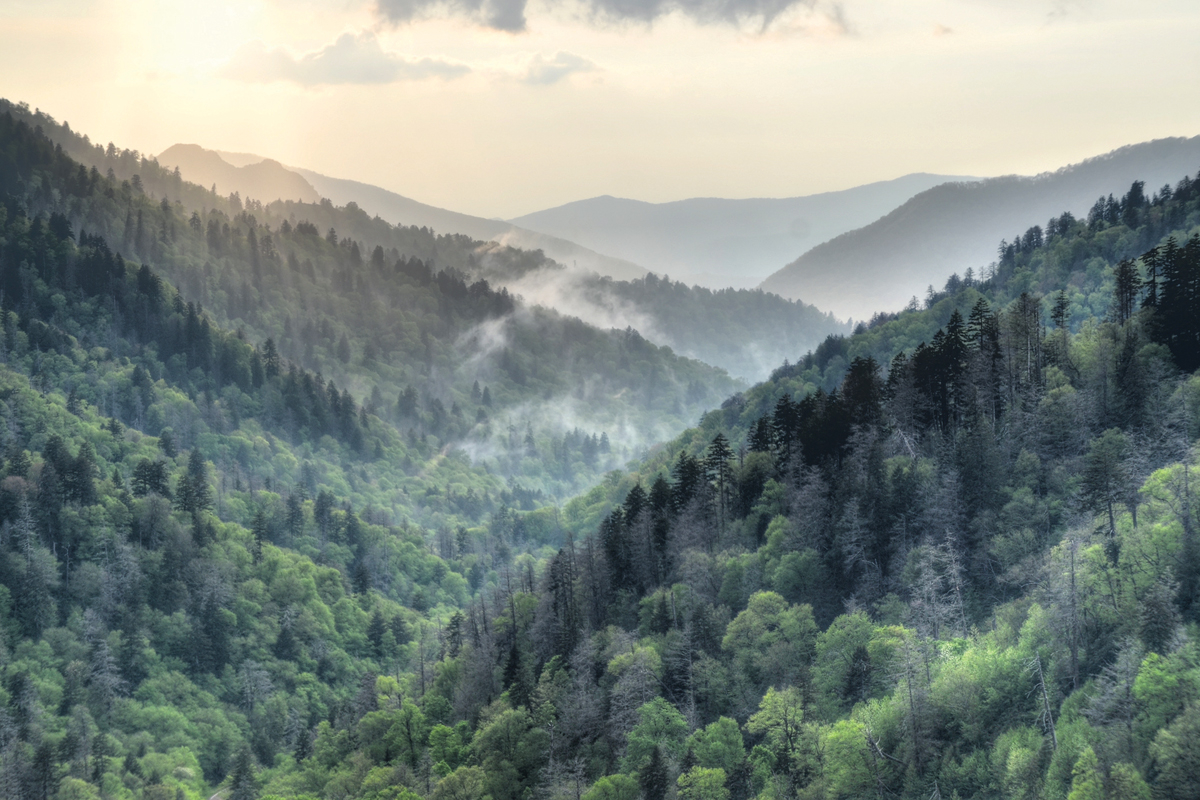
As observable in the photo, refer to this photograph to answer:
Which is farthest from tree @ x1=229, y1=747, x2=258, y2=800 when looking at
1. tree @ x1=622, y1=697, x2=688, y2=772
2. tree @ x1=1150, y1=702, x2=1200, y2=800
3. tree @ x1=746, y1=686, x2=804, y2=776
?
tree @ x1=1150, y1=702, x2=1200, y2=800

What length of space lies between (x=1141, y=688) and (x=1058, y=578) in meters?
14.4

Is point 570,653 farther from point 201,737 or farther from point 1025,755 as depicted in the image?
point 201,737

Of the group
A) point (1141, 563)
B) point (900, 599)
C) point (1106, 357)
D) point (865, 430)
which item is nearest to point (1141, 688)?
point (1141, 563)

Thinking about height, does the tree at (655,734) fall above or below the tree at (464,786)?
above

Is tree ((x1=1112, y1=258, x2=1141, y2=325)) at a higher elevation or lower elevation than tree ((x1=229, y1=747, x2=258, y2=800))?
higher

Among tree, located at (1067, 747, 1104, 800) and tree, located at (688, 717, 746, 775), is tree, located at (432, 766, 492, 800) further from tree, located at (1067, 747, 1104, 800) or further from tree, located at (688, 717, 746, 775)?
tree, located at (1067, 747, 1104, 800)

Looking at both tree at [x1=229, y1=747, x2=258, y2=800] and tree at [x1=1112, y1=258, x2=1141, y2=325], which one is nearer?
tree at [x1=1112, y1=258, x2=1141, y2=325]

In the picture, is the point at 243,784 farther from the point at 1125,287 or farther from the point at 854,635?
the point at 1125,287

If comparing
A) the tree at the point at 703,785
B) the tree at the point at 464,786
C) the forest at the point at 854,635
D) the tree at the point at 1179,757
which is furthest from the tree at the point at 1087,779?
the tree at the point at 464,786

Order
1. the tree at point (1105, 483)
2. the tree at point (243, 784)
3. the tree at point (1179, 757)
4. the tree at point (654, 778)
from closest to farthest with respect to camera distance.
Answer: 1. the tree at point (1179, 757)
2. the tree at point (1105, 483)
3. the tree at point (654, 778)
4. the tree at point (243, 784)

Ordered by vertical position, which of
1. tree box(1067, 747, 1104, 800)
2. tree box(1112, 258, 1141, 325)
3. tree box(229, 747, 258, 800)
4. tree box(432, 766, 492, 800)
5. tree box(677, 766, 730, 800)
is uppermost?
tree box(1112, 258, 1141, 325)

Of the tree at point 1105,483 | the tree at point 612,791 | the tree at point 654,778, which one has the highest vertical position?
the tree at point 1105,483

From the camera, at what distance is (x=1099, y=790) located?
48.8 m

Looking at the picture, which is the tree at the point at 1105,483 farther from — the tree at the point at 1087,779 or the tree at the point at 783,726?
the tree at the point at 783,726
